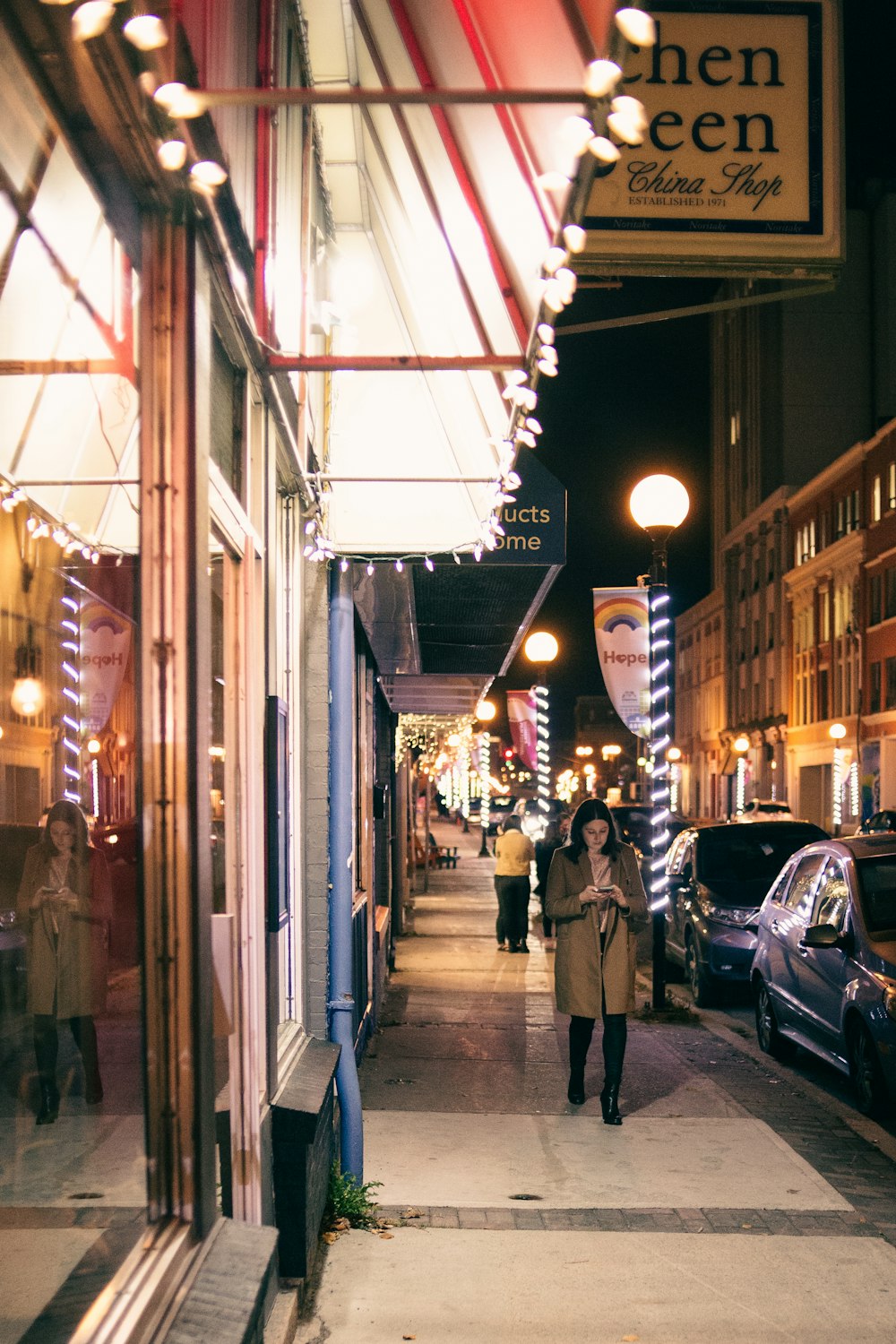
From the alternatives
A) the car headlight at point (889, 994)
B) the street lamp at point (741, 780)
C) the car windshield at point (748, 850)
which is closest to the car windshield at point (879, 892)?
the car headlight at point (889, 994)

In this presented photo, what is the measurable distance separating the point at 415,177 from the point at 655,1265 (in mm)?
4468

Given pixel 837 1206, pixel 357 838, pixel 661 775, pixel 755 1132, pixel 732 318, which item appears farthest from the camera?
pixel 732 318

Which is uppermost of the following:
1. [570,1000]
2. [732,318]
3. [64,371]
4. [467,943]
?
[732,318]

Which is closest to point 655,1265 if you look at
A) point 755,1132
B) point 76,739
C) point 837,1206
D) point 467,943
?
point 837,1206

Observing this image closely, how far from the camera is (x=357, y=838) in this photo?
35.6 ft

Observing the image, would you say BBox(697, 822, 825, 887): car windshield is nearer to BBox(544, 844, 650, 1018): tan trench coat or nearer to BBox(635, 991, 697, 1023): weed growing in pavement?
BBox(635, 991, 697, 1023): weed growing in pavement

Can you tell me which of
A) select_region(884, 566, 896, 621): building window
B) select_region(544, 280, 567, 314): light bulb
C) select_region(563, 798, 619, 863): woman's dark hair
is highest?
select_region(884, 566, 896, 621): building window

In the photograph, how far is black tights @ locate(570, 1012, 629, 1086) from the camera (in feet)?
28.0

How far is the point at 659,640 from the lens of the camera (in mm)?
13781

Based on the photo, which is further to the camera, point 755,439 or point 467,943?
point 755,439

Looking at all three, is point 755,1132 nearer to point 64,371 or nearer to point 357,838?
point 357,838

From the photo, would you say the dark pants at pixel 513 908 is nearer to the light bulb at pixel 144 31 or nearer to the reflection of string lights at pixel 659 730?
the reflection of string lights at pixel 659 730

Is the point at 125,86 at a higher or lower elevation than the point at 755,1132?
higher

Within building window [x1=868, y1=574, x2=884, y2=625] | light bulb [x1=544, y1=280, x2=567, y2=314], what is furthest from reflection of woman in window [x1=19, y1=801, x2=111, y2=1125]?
building window [x1=868, y1=574, x2=884, y2=625]
